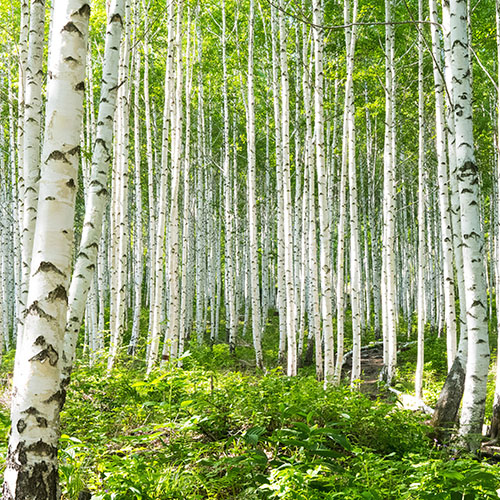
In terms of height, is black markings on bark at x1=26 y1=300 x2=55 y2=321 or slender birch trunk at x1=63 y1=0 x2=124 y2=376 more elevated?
slender birch trunk at x1=63 y1=0 x2=124 y2=376

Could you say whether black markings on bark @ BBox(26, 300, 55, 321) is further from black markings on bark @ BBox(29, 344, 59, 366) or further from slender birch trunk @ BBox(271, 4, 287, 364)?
slender birch trunk @ BBox(271, 4, 287, 364)

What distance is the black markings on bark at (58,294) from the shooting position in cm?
219

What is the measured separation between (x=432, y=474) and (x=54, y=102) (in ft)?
9.05

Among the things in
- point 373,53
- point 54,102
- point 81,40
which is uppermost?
point 373,53

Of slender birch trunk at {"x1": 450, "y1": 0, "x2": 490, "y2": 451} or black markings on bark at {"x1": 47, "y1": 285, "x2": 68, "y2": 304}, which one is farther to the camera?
slender birch trunk at {"x1": 450, "y1": 0, "x2": 490, "y2": 451}

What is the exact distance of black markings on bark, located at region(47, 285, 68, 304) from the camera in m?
2.19

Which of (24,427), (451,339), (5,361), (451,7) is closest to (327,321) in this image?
(451,339)

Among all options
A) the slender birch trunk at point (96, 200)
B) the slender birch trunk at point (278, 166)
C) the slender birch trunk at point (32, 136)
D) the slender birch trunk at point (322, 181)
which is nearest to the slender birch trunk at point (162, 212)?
the slender birch trunk at point (322, 181)

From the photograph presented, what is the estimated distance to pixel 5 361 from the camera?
11203mm

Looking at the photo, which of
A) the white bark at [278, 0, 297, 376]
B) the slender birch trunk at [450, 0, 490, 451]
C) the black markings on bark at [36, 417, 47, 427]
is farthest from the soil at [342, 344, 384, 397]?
the black markings on bark at [36, 417, 47, 427]

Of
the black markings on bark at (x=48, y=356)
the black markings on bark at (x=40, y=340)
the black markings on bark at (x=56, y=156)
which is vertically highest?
the black markings on bark at (x=56, y=156)

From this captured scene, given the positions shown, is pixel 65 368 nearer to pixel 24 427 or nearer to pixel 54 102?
pixel 24 427

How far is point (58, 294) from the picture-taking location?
2209 millimetres

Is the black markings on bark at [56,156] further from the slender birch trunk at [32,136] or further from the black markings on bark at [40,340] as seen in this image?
the slender birch trunk at [32,136]
